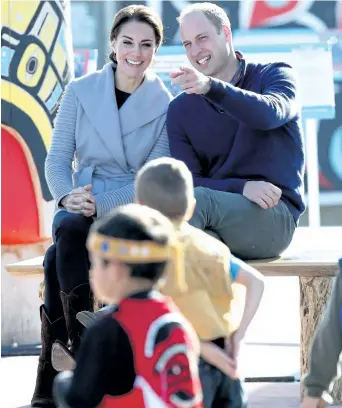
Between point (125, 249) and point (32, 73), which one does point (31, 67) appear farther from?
point (125, 249)

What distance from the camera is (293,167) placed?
16.8 ft

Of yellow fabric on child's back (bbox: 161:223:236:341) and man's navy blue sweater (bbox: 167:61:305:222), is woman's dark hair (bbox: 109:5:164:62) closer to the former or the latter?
man's navy blue sweater (bbox: 167:61:305:222)

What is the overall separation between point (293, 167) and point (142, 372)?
95.4 inches

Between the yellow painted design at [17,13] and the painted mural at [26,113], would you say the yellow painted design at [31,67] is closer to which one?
the painted mural at [26,113]

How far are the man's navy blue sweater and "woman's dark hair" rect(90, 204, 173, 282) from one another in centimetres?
207

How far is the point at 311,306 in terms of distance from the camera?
17.2 ft

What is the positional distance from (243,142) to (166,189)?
1574 mm

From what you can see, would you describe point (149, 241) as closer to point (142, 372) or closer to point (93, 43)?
point (142, 372)

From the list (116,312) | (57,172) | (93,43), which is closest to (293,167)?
(57,172)

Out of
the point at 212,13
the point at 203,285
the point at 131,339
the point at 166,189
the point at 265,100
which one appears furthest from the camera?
the point at 212,13

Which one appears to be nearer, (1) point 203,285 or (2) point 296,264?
(1) point 203,285

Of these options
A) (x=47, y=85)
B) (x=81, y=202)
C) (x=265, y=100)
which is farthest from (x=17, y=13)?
(x=265, y=100)

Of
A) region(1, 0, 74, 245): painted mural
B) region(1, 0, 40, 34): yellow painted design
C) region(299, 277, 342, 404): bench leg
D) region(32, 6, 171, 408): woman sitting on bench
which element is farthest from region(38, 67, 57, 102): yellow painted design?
region(299, 277, 342, 404): bench leg

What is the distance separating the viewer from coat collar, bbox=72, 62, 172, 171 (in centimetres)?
525
